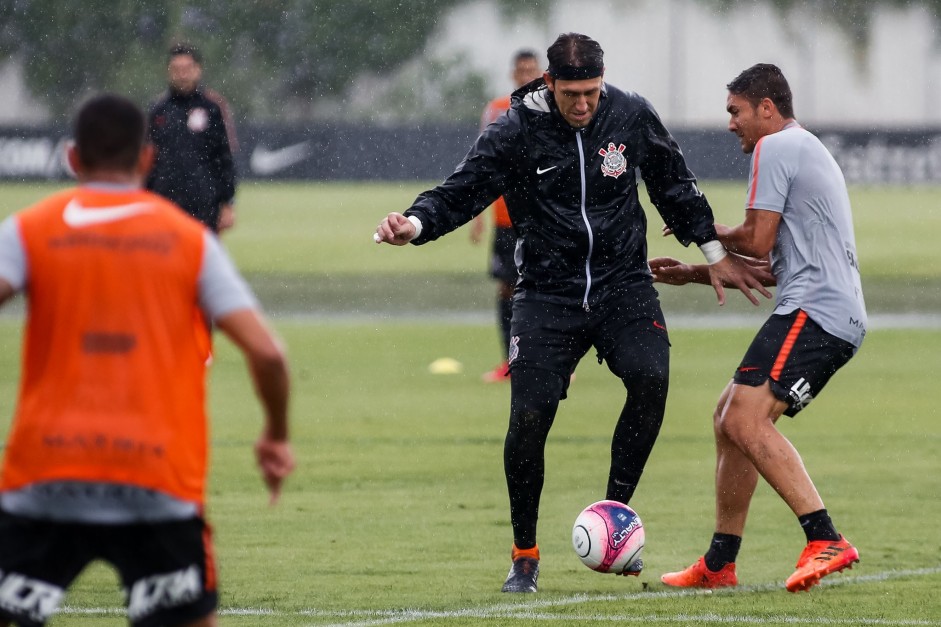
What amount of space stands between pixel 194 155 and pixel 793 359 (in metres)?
6.58

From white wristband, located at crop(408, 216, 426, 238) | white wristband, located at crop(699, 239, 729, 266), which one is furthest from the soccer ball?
white wristband, located at crop(408, 216, 426, 238)

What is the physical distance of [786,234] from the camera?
263 inches

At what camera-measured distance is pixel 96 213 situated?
12.8 feet

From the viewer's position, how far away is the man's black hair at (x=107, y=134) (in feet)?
13.0

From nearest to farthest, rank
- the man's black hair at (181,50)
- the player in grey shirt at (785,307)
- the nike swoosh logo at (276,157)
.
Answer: the player in grey shirt at (785,307) → the man's black hair at (181,50) → the nike swoosh logo at (276,157)

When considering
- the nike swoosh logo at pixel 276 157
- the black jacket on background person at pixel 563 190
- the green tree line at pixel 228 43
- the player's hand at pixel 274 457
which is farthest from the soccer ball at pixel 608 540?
the green tree line at pixel 228 43

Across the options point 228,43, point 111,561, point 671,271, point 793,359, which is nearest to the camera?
point 111,561

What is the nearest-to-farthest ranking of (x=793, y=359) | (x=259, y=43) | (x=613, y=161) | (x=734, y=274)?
1. (x=793, y=359)
2. (x=613, y=161)
3. (x=734, y=274)
4. (x=259, y=43)

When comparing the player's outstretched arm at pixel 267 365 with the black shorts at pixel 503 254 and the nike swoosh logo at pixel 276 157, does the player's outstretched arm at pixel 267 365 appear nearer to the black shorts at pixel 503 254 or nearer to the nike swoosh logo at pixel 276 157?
the black shorts at pixel 503 254

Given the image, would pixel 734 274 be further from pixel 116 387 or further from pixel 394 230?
pixel 116 387

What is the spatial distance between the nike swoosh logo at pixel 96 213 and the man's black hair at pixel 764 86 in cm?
340

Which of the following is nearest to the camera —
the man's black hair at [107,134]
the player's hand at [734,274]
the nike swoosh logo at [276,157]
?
the man's black hair at [107,134]

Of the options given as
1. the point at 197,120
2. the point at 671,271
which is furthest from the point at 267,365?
the point at 197,120

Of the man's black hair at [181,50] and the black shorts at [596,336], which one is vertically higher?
the man's black hair at [181,50]
